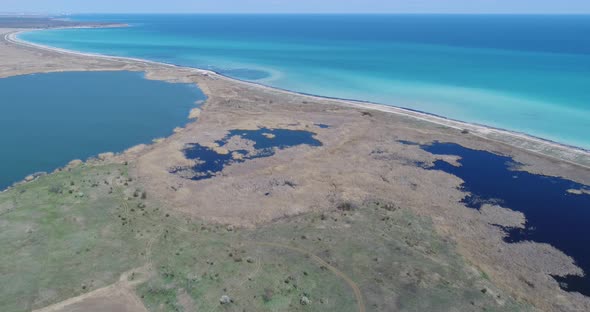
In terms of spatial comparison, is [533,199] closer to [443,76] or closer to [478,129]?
[478,129]

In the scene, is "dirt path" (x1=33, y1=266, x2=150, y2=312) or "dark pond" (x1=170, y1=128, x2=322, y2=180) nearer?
"dirt path" (x1=33, y1=266, x2=150, y2=312)

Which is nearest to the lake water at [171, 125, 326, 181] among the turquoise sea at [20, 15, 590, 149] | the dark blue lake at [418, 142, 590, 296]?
the dark blue lake at [418, 142, 590, 296]

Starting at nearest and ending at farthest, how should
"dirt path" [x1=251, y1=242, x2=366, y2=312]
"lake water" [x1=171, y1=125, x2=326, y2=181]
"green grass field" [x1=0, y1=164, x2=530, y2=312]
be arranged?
"green grass field" [x1=0, y1=164, x2=530, y2=312]
"dirt path" [x1=251, y1=242, x2=366, y2=312]
"lake water" [x1=171, y1=125, x2=326, y2=181]

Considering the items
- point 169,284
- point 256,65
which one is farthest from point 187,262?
point 256,65

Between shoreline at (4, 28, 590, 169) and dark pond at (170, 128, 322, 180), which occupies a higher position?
shoreline at (4, 28, 590, 169)

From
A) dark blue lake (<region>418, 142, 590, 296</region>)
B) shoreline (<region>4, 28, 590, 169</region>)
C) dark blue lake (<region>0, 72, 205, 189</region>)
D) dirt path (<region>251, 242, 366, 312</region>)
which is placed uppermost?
shoreline (<region>4, 28, 590, 169</region>)

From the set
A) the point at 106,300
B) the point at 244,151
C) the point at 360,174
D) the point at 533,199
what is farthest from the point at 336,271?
the point at 244,151

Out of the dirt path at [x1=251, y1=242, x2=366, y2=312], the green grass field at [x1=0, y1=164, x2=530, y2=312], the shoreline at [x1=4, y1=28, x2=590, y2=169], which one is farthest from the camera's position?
the shoreline at [x1=4, y1=28, x2=590, y2=169]

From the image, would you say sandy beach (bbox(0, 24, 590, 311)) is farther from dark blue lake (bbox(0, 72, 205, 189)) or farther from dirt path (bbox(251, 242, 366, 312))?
dark blue lake (bbox(0, 72, 205, 189))
